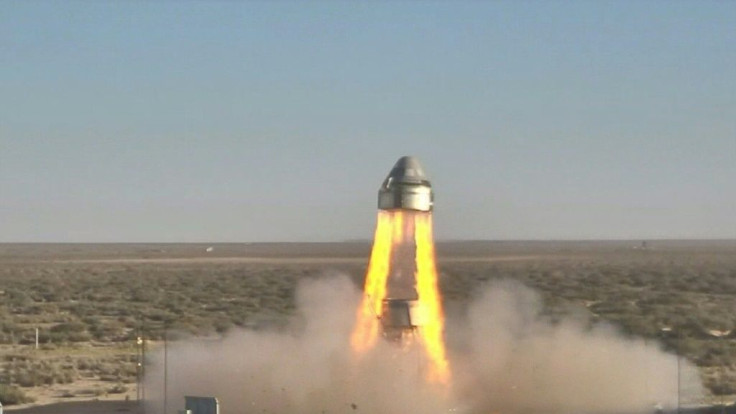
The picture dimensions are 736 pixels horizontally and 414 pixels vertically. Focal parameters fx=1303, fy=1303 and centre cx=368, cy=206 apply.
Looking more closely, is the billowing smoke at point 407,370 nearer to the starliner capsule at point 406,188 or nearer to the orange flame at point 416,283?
the orange flame at point 416,283

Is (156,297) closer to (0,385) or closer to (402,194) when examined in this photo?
(0,385)

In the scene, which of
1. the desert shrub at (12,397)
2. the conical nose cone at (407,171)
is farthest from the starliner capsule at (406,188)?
the desert shrub at (12,397)

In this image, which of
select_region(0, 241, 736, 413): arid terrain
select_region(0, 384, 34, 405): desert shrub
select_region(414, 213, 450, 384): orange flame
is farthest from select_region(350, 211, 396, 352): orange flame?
select_region(0, 384, 34, 405): desert shrub

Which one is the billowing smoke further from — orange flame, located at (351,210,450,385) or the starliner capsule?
the starliner capsule

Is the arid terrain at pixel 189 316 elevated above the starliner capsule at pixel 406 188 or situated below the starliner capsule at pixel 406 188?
below

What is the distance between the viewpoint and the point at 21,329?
48.6 meters

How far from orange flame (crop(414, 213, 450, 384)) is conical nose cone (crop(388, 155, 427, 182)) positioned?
160 centimetres

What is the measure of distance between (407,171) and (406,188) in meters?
0.41

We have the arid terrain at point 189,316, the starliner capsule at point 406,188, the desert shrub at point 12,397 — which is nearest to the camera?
the starliner capsule at point 406,188

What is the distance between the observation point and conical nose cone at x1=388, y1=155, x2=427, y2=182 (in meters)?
29.0

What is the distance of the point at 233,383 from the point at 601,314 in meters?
25.5

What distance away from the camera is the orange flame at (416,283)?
30.8 metres

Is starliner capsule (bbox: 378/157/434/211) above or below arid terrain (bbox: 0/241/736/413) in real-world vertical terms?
above

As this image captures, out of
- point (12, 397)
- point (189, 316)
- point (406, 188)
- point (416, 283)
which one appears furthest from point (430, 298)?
point (189, 316)
